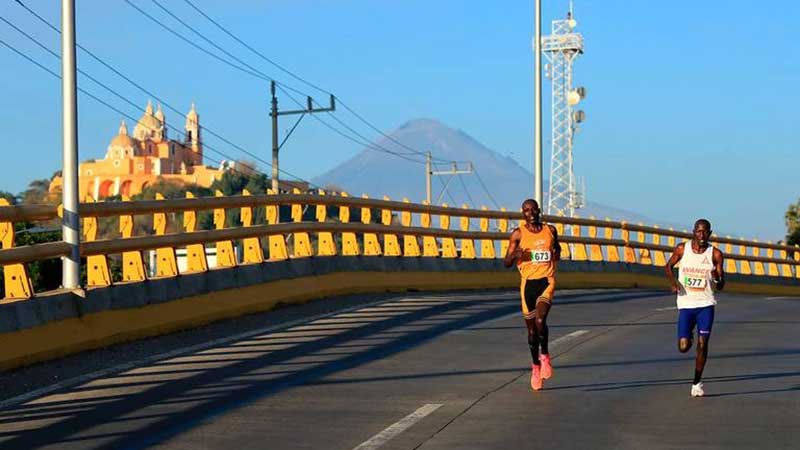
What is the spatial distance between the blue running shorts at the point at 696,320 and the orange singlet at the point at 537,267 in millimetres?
1169

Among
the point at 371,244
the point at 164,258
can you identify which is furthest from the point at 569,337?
the point at 371,244

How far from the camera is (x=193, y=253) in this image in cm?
1623

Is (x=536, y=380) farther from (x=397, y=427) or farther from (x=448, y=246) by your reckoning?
(x=448, y=246)

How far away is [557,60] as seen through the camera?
8669cm

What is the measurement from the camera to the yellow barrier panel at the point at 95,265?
13938mm

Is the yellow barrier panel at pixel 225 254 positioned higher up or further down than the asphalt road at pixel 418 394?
higher up

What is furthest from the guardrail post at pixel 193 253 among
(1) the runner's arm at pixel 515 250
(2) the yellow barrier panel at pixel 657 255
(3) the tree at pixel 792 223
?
(3) the tree at pixel 792 223

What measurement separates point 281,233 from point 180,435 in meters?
9.57

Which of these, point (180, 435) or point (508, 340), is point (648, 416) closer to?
point (180, 435)

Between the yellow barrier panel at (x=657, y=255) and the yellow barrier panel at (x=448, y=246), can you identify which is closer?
the yellow barrier panel at (x=448, y=246)

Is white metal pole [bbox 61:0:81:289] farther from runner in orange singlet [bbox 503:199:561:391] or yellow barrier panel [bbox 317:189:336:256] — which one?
yellow barrier panel [bbox 317:189:336:256]

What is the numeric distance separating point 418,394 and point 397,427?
1.60 m

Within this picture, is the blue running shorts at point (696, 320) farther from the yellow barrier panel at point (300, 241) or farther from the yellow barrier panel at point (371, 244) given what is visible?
the yellow barrier panel at point (371, 244)

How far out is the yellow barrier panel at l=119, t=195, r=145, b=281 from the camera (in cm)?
1469
